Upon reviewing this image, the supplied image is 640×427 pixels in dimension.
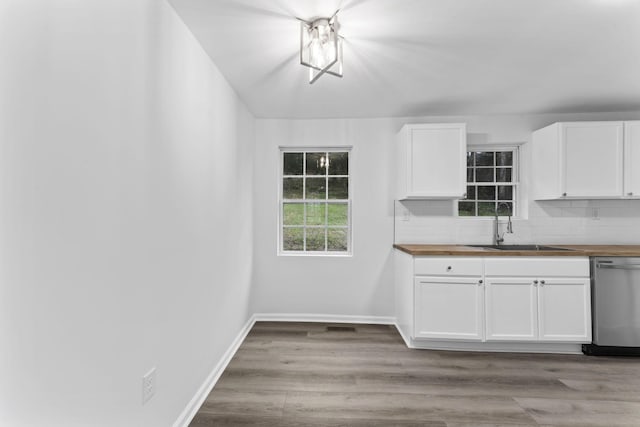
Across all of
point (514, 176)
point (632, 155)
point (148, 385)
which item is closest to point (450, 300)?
point (514, 176)

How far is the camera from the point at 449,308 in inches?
119

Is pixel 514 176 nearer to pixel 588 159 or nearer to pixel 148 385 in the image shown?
pixel 588 159

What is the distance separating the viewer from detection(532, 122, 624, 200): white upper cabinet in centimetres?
327

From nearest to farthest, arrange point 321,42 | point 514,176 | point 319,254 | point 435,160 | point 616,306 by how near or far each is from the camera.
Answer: point 321,42
point 616,306
point 435,160
point 514,176
point 319,254

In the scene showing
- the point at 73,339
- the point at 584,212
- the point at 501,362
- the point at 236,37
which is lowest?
the point at 501,362

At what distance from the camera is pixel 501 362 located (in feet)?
9.21

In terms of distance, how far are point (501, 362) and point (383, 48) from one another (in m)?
2.70

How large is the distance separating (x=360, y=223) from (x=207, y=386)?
2.29m

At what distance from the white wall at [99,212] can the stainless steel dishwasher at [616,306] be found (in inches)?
132

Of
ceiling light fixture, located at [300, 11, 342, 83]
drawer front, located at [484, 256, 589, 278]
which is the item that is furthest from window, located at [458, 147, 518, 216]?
ceiling light fixture, located at [300, 11, 342, 83]

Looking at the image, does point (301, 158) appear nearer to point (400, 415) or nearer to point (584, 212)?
point (400, 415)

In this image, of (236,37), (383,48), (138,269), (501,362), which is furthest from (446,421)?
(236,37)

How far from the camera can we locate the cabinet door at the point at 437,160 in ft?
11.2

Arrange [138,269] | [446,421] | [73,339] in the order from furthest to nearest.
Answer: [446,421]
[138,269]
[73,339]
